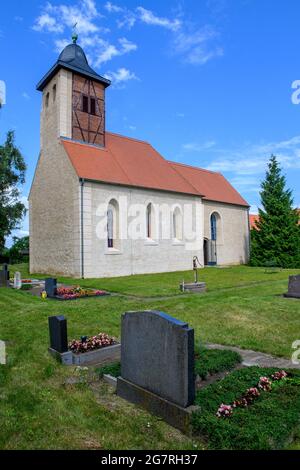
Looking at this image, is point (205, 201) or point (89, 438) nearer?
point (89, 438)

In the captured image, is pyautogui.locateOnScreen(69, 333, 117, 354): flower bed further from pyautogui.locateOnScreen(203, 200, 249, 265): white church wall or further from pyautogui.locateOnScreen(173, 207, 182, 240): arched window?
pyautogui.locateOnScreen(203, 200, 249, 265): white church wall

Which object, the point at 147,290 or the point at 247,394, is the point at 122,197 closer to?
the point at 147,290

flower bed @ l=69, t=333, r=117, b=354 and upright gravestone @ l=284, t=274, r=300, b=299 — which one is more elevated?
upright gravestone @ l=284, t=274, r=300, b=299

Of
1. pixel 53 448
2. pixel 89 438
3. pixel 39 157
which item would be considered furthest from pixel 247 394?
pixel 39 157

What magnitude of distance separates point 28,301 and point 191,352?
10.4 m

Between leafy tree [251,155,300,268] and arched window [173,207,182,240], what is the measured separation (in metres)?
8.33

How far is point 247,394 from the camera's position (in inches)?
173

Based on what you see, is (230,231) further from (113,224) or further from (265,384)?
(265,384)

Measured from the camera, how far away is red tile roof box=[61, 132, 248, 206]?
22.3 meters

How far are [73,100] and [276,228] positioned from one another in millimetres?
19509

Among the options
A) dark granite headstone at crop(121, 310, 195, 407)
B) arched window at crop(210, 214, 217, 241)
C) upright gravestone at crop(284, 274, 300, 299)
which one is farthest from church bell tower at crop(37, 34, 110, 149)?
dark granite headstone at crop(121, 310, 195, 407)

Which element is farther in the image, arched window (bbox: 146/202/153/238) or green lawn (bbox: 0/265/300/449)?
arched window (bbox: 146/202/153/238)

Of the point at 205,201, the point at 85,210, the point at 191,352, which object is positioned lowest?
the point at 191,352

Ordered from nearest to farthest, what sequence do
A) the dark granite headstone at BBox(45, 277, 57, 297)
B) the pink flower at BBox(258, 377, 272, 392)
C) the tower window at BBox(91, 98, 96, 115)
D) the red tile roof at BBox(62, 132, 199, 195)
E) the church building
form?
the pink flower at BBox(258, 377, 272, 392) → the dark granite headstone at BBox(45, 277, 57, 297) → the church building → the red tile roof at BBox(62, 132, 199, 195) → the tower window at BBox(91, 98, 96, 115)
